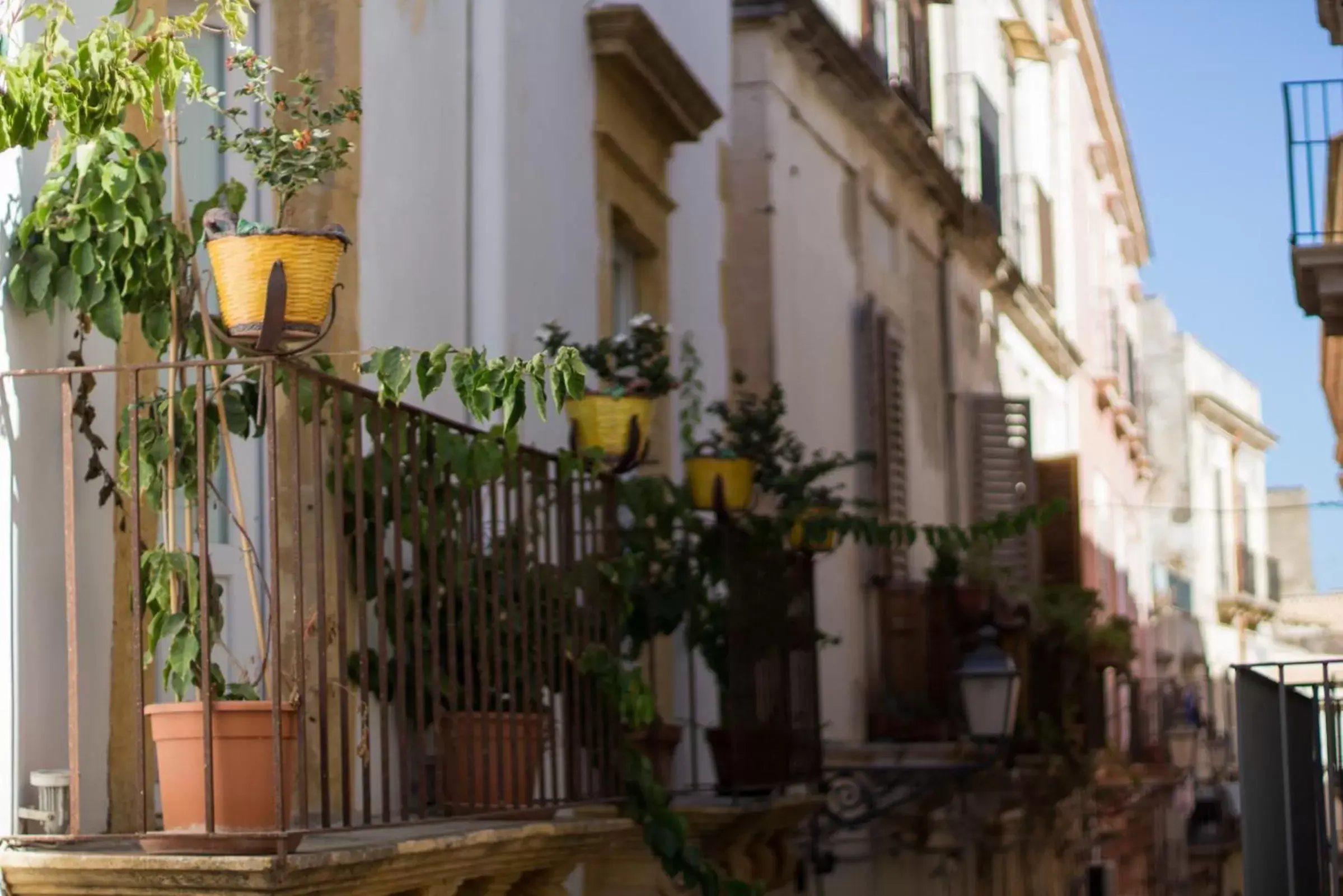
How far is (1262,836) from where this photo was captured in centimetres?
756

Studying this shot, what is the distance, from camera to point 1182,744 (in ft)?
83.8

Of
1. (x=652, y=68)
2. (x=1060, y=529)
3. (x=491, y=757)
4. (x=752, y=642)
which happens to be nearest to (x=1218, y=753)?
(x=1060, y=529)

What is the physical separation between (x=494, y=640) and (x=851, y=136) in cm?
936

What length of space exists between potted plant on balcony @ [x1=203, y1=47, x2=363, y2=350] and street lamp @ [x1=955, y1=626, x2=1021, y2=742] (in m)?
8.38

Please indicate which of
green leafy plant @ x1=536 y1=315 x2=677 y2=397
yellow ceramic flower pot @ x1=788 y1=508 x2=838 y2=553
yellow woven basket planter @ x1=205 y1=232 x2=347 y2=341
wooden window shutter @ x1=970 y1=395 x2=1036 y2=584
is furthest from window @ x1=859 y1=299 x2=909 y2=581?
yellow woven basket planter @ x1=205 y1=232 x2=347 y2=341

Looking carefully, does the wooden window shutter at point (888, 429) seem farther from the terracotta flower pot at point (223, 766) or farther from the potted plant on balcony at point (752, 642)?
the terracotta flower pot at point (223, 766)

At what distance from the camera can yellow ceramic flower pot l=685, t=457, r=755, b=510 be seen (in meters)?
10.5

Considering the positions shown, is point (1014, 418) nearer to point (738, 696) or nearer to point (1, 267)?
point (738, 696)

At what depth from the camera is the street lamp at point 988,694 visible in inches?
556

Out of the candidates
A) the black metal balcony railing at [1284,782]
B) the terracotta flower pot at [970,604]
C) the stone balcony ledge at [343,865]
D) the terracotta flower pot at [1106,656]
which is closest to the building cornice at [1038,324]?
the terracotta flower pot at [1106,656]

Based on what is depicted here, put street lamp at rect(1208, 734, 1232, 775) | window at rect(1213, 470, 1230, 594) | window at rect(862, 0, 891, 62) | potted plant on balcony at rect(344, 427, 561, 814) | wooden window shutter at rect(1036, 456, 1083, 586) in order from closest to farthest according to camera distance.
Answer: potted plant on balcony at rect(344, 427, 561, 814) < window at rect(862, 0, 891, 62) < wooden window shutter at rect(1036, 456, 1083, 586) < street lamp at rect(1208, 734, 1232, 775) < window at rect(1213, 470, 1230, 594)

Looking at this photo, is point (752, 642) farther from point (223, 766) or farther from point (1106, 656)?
point (1106, 656)

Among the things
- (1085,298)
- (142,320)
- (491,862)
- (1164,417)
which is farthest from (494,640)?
(1164,417)

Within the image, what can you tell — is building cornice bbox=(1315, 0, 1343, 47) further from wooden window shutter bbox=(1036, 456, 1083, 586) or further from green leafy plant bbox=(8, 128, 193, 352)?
green leafy plant bbox=(8, 128, 193, 352)
